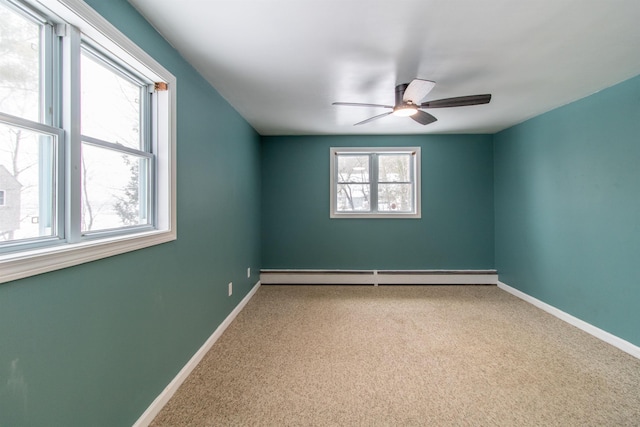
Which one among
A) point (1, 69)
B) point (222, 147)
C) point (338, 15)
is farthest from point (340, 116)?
point (1, 69)

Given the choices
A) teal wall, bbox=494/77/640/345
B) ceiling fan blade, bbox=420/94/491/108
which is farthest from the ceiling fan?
teal wall, bbox=494/77/640/345

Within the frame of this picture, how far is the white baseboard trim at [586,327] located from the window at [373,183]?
1.96m

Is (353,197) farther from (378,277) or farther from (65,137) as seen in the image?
(65,137)

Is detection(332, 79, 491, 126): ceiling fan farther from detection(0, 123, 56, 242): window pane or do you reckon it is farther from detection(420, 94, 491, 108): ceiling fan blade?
detection(0, 123, 56, 242): window pane

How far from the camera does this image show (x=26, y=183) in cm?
106

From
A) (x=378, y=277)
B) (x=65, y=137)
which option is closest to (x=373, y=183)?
(x=378, y=277)

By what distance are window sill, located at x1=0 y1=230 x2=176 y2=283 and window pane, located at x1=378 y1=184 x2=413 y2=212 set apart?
11.6 feet

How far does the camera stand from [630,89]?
2.33 meters

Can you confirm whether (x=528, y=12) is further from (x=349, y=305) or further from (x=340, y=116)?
(x=349, y=305)

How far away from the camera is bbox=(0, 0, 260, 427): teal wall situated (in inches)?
38.6

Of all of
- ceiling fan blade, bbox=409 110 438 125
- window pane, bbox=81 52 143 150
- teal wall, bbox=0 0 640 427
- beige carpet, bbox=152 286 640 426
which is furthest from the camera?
ceiling fan blade, bbox=409 110 438 125

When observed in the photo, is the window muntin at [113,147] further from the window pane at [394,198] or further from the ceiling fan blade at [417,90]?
the window pane at [394,198]

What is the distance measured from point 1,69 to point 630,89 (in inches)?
161

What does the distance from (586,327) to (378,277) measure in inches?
92.2
